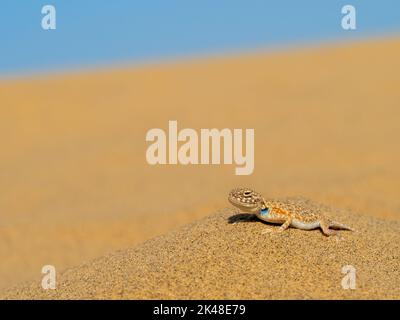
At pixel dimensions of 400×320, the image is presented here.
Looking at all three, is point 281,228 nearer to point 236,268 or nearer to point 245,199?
point 245,199

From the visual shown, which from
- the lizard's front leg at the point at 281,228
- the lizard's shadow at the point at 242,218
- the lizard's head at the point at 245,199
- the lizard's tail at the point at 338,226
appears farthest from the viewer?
the lizard's tail at the point at 338,226

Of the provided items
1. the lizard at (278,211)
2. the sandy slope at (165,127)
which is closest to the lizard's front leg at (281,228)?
the lizard at (278,211)

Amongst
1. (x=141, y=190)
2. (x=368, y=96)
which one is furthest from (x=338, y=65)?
(x=141, y=190)

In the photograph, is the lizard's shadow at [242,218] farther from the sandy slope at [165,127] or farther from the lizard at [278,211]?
the sandy slope at [165,127]

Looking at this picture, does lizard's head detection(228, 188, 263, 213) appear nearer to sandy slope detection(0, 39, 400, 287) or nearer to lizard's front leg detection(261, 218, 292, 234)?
lizard's front leg detection(261, 218, 292, 234)

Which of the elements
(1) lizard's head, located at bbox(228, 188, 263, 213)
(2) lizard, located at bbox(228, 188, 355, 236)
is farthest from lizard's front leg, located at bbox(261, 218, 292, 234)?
(1) lizard's head, located at bbox(228, 188, 263, 213)

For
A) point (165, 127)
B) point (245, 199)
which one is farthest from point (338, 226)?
point (165, 127)
